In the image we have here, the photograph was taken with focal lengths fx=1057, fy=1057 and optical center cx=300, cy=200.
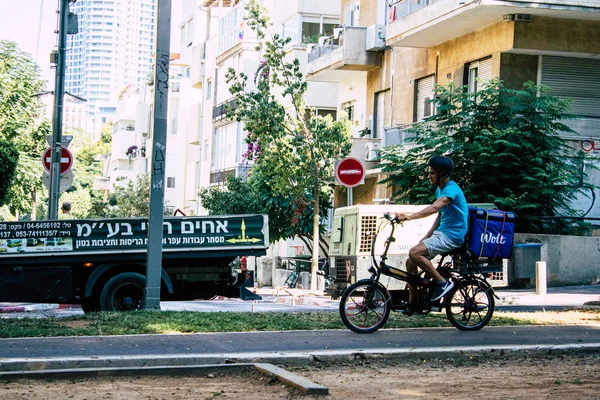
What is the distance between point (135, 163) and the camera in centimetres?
9375

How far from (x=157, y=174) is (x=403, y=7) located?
17142mm

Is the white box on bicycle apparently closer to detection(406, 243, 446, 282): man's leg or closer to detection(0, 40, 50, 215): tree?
detection(406, 243, 446, 282): man's leg

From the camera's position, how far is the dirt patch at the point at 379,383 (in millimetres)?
7648

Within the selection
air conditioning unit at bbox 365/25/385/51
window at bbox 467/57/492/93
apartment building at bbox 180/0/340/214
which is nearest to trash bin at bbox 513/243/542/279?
window at bbox 467/57/492/93

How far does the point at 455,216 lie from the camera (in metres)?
11.5

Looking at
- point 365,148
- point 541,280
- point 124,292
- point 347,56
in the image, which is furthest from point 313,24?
point 124,292

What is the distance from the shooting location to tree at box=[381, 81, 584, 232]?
23.2 m

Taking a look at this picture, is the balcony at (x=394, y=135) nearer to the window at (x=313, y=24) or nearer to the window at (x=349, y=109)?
the window at (x=349, y=109)

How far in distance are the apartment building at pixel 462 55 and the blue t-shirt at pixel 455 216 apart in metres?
13.9

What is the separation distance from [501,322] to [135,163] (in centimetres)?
8290

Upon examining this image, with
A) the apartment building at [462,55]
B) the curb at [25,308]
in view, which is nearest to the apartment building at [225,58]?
the apartment building at [462,55]

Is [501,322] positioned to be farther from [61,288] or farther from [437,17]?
[437,17]

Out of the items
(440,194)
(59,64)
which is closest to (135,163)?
(59,64)

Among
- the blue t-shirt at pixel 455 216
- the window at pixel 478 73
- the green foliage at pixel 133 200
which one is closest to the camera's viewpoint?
the blue t-shirt at pixel 455 216
